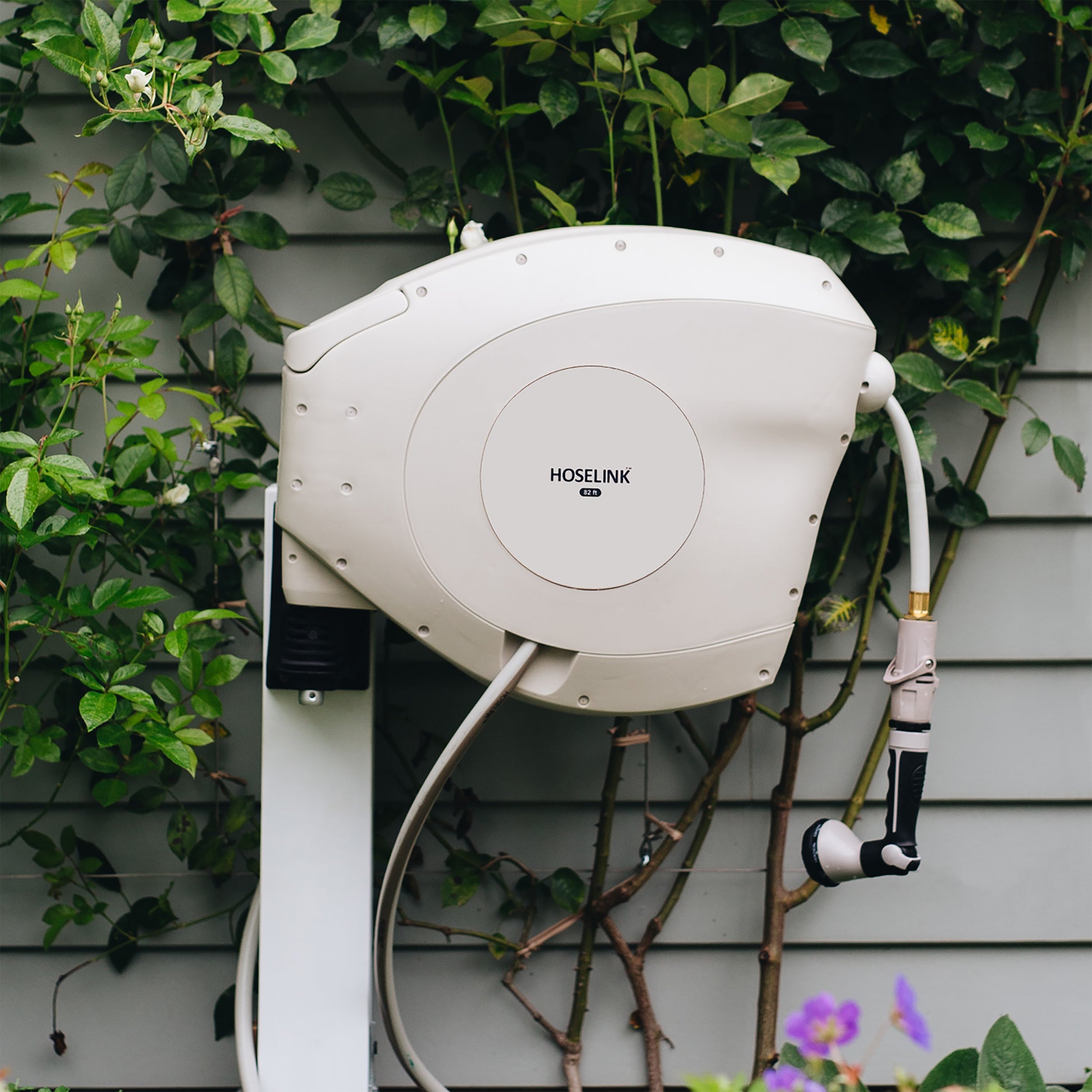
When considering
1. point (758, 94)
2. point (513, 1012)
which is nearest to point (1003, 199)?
point (758, 94)

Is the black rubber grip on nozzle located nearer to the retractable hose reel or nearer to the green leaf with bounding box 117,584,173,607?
the retractable hose reel

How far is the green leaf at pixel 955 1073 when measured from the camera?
0.61 m

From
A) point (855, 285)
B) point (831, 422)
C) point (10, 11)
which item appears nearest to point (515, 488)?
point (831, 422)

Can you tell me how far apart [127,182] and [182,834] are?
2.61 feet

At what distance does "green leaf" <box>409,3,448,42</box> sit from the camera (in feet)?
3.31

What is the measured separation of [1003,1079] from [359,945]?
1.88 feet

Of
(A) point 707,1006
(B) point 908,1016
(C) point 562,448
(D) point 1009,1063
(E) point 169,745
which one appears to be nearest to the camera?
(B) point 908,1016

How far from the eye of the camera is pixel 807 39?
1.02 metres

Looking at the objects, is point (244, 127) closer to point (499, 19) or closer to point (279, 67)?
point (279, 67)

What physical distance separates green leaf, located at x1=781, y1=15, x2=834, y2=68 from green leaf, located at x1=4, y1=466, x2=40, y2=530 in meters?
0.95

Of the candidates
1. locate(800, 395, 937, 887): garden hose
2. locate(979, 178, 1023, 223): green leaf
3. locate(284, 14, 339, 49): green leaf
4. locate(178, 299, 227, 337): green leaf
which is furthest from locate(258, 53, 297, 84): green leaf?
locate(979, 178, 1023, 223): green leaf

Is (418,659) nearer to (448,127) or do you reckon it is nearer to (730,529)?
(730,529)

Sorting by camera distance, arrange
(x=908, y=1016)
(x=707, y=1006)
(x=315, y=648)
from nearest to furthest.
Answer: (x=908, y=1016) < (x=315, y=648) < (x=707, y=1006)

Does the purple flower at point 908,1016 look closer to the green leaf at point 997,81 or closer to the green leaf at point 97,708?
the green leaf at point 97,708
